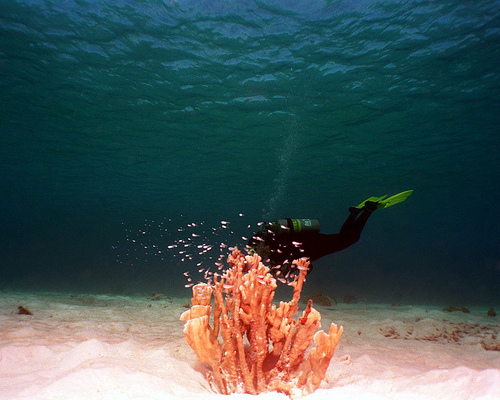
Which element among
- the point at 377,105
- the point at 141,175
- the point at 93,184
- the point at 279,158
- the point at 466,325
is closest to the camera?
the point at 466,325

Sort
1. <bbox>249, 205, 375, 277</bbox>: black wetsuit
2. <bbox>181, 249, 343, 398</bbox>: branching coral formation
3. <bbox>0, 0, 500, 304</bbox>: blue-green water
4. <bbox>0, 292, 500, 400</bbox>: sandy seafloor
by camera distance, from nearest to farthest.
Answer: <bbox>0, 292, 500, 400</bbox>: sandy seafloor → <bbox>181, 249, 343, 398</bbox>: branching coral formation → <bbox>249, 205, 375, 277</bbox>: black wetsuit → <bbox>0, 0, 500, 304</bbox>: blue-green water

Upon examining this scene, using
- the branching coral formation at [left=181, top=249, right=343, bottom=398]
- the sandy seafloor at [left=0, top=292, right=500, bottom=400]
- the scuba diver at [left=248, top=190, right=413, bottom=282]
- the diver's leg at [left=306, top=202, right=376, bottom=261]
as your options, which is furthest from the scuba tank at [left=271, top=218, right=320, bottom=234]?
the branching coral formation at [left=181, top=249, right=343, bottom=398]

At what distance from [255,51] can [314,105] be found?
5.24 m

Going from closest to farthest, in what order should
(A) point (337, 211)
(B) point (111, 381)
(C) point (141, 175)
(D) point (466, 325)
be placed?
(B) point (111, 381)
(D) point (466, 325)
(C) point (141, 175)
(A) point (337, 211)

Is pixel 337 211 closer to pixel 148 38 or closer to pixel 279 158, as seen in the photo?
pixel 279 158

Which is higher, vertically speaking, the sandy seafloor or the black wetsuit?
the black wetsuit

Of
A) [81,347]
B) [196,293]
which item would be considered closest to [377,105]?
[196,293]

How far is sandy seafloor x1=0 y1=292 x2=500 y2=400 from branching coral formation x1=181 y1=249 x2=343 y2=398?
10.4 inches

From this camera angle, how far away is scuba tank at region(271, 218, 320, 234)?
629 cm

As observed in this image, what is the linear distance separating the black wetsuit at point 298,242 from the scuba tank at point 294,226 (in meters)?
0.07

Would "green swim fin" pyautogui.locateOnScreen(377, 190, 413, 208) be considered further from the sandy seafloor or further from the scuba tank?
the sandy seafloor

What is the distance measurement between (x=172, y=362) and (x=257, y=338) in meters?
1.43

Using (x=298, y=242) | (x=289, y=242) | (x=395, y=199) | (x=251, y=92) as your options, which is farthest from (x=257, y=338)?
(x=251, y=92)

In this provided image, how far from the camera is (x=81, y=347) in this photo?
12.4 feet
